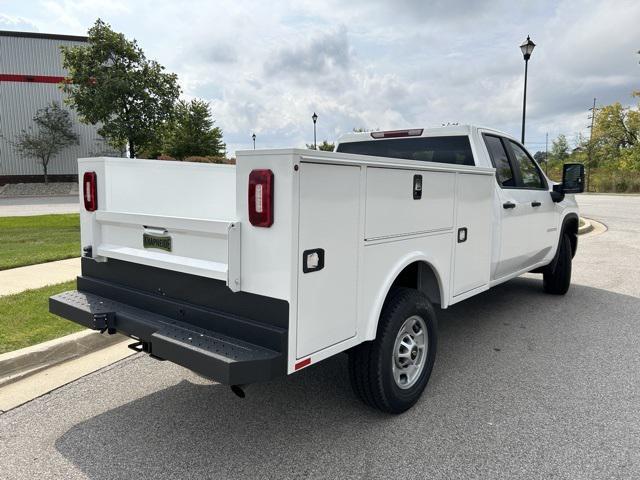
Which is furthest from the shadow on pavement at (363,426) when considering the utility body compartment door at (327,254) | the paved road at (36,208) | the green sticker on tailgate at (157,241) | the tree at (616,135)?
the tree at (616,135)

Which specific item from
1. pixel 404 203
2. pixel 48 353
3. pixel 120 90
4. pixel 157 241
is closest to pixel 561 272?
pixel 404 203

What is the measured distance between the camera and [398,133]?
→ 16.9 feet

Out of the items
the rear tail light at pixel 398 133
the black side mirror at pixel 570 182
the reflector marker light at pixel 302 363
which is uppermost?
the rear tail light at pixel 398 133

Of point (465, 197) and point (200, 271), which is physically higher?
point (465, 197)

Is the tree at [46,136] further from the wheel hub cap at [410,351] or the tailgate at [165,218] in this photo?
the wheel hub cap at [410,351]

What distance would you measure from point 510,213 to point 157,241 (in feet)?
11.0

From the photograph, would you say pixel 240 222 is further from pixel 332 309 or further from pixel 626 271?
pixel 626 271

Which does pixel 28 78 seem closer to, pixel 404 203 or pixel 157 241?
pixel 157 241

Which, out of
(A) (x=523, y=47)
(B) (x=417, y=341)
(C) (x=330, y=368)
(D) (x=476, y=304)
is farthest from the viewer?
(A) (x=523, y=47)

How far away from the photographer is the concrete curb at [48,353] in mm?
3980

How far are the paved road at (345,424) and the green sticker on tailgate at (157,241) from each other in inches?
46.2

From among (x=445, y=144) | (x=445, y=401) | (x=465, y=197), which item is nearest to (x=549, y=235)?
(x=445, y=144)

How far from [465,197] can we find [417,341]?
1.22 m

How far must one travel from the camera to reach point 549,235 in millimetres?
6008
